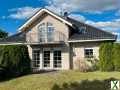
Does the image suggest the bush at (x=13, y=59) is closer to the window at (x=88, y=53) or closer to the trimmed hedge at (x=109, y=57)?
the window at (x=88, y=53)

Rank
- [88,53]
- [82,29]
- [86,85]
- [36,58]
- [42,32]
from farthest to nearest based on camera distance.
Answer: [82,29], [36,58], [42,32], [88,53], [86,85]

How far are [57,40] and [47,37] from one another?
1310 millimetres

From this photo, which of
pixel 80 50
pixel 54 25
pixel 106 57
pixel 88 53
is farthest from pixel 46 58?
pixel 106 57

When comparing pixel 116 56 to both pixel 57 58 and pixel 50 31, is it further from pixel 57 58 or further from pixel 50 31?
pixel 50 31

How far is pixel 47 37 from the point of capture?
36.0 meters

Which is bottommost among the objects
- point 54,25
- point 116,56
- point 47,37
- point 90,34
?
point 116,56

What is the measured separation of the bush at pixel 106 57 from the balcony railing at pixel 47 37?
531cm

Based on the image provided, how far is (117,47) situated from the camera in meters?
31.5

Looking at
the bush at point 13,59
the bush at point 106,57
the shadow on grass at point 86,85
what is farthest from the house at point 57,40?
the shadow on grass at point 86,85

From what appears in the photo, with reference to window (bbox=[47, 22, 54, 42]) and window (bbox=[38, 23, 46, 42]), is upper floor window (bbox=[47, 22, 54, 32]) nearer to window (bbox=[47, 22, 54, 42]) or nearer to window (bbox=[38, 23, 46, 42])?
window (bbox=[47, 22, 54, 42])

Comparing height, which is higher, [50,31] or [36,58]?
[50,31]

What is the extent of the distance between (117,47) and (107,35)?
3848mm

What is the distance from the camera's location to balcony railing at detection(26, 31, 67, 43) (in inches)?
1407

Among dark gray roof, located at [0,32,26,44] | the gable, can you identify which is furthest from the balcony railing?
dark gray roof, located at [0,32,26,44]
